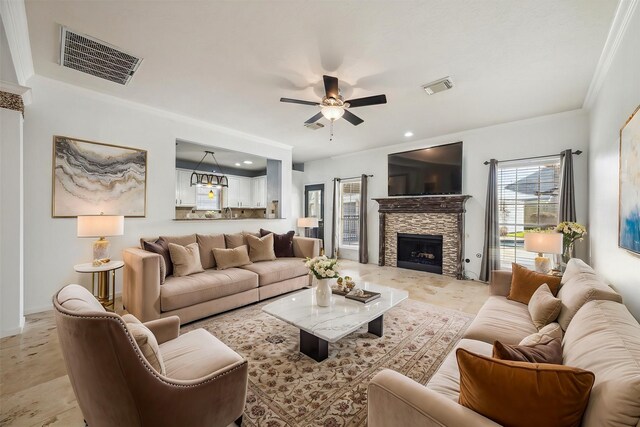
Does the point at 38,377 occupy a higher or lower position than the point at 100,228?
lower

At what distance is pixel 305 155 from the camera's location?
716 cm

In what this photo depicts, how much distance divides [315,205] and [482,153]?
4.46 m

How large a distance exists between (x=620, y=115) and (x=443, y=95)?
5.64 feet

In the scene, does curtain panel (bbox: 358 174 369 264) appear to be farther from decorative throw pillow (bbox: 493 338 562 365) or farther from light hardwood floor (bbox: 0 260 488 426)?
decorative throw pillow (bbox: 493 338 562 365)

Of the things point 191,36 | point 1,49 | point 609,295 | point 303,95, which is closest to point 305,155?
point 303,95

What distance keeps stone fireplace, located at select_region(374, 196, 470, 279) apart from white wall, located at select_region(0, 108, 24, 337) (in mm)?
5670

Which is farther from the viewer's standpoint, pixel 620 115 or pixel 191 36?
pixel 191 36

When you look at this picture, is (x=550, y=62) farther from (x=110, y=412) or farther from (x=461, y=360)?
(x=110, y=412)

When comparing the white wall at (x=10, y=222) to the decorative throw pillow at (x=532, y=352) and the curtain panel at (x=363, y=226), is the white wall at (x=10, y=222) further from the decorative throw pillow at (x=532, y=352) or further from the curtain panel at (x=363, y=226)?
the curtain panel at (x=363, y=226)

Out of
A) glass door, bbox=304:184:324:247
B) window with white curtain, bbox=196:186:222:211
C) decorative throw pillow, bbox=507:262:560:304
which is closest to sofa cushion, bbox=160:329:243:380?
decorative throw pillow, bbox=507:262:560:304

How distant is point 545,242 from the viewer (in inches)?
118

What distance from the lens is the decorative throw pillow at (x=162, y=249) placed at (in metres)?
3.21

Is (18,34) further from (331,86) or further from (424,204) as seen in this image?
(424,204)

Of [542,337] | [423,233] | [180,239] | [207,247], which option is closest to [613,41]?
[542,337]
